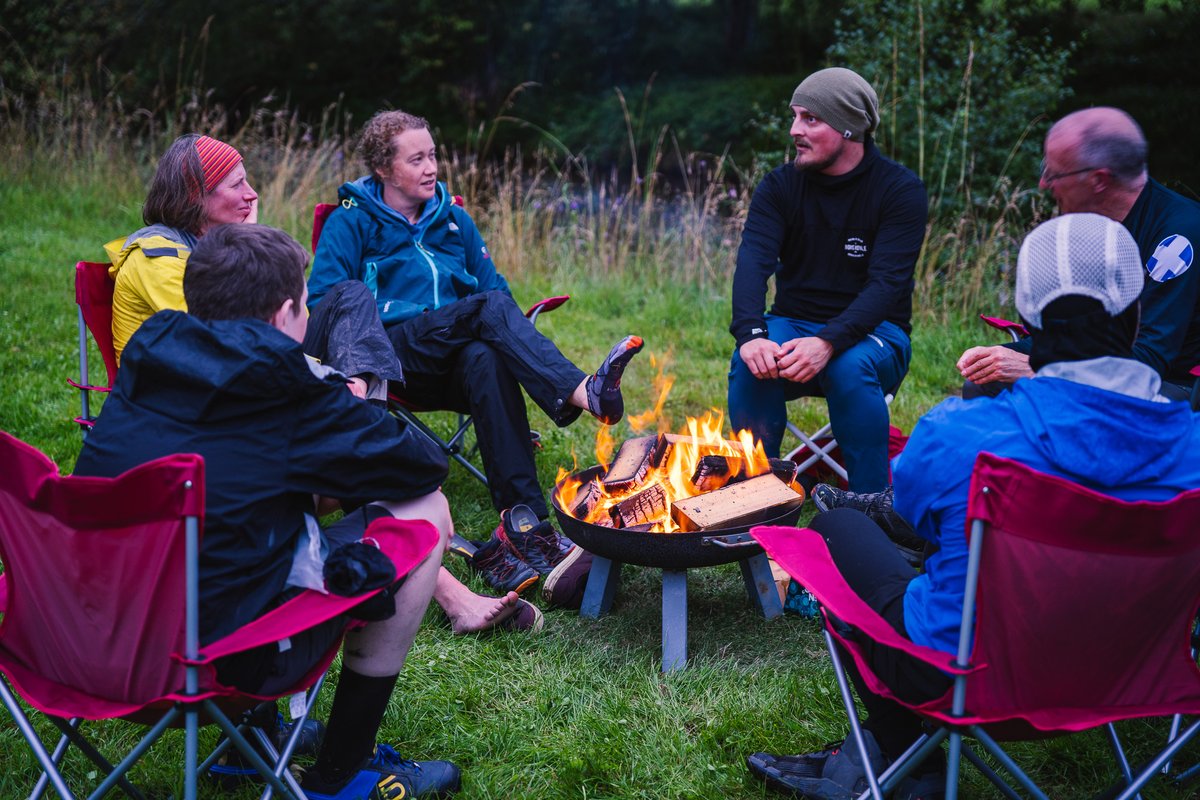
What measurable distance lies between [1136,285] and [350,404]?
53.5 inches

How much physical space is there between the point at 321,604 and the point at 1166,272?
255cm

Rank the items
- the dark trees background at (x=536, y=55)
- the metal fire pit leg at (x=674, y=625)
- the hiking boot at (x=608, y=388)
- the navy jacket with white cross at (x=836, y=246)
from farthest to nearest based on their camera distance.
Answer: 1. the dark trees background at (x=536, y=55)
2. the navy jacket with white cross at (x=836, y=246)
3. the hiking boot at (x=608, y=388)
4. the metal fire pit leg at (x=674, y=625)

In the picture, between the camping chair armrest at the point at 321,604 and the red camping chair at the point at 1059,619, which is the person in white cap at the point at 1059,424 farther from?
the camping chair armrest at the point at 321,604

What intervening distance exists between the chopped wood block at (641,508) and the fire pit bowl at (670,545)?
118 mm

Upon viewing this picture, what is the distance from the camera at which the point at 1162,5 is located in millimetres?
11898

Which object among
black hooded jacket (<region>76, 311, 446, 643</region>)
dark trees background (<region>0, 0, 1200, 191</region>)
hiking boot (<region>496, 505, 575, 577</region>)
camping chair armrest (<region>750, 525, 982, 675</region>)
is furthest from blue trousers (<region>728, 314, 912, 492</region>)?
dark trees background (<region>0, 0, 1200, 191</region>)

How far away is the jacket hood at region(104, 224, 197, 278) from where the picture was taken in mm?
2838

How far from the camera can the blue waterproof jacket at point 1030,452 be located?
1632 mm

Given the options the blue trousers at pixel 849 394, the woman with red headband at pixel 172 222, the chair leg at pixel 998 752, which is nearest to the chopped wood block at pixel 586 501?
the blue trousers at pixel 849 394

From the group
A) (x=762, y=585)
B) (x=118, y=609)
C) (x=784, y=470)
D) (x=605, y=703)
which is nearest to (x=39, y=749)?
(x=118, y=609)

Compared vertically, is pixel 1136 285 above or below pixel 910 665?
above

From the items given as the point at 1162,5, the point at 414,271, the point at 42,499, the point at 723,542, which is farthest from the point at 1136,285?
the point at 1162,5

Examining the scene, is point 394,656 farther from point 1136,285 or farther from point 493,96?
point 493,96

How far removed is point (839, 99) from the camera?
133 inches
